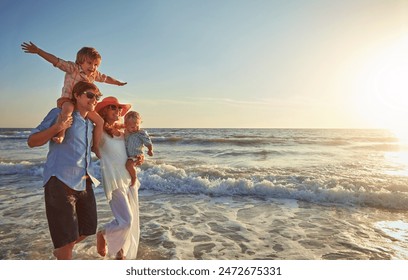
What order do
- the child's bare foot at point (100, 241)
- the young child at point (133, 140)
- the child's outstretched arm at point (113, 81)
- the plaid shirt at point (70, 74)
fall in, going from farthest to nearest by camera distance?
the child's outstretched arm at point (113, 81) → the child's bare foot at point (100, 241) → the young child at point (133, 140) → the plaid shirt at point (70, 74)

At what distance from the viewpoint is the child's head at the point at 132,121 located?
10.3 ft

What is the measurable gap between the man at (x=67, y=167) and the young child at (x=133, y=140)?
0.50 metres

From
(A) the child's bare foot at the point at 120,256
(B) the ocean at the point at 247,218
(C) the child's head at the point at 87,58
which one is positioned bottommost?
(B) the ocean at the point at 247,218

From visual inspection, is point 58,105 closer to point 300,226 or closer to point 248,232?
point 248,232

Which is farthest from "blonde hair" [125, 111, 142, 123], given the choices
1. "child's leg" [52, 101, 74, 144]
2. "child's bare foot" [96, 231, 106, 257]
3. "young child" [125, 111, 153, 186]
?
"child's bare foot" [96, 231, 106, 257]

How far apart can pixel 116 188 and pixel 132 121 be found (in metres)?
0.70

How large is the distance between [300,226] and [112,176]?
3571 mm

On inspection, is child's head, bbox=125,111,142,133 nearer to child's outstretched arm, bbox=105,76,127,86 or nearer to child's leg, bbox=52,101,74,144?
child's outstretched arm, bbox=105,76,127,86

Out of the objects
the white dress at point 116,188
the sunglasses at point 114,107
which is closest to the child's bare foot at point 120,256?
the white dress at point 116,188

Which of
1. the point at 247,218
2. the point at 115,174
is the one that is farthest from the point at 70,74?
the point at 247,218

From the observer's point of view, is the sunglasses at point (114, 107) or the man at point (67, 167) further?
the sunglasses at point (114, 107)

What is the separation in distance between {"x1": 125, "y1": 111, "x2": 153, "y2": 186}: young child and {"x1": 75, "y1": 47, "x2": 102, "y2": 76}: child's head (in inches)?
22.9

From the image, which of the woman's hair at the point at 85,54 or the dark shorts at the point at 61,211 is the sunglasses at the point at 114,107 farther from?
the dark shorts at the point at 61,211

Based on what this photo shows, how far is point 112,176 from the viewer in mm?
2979
